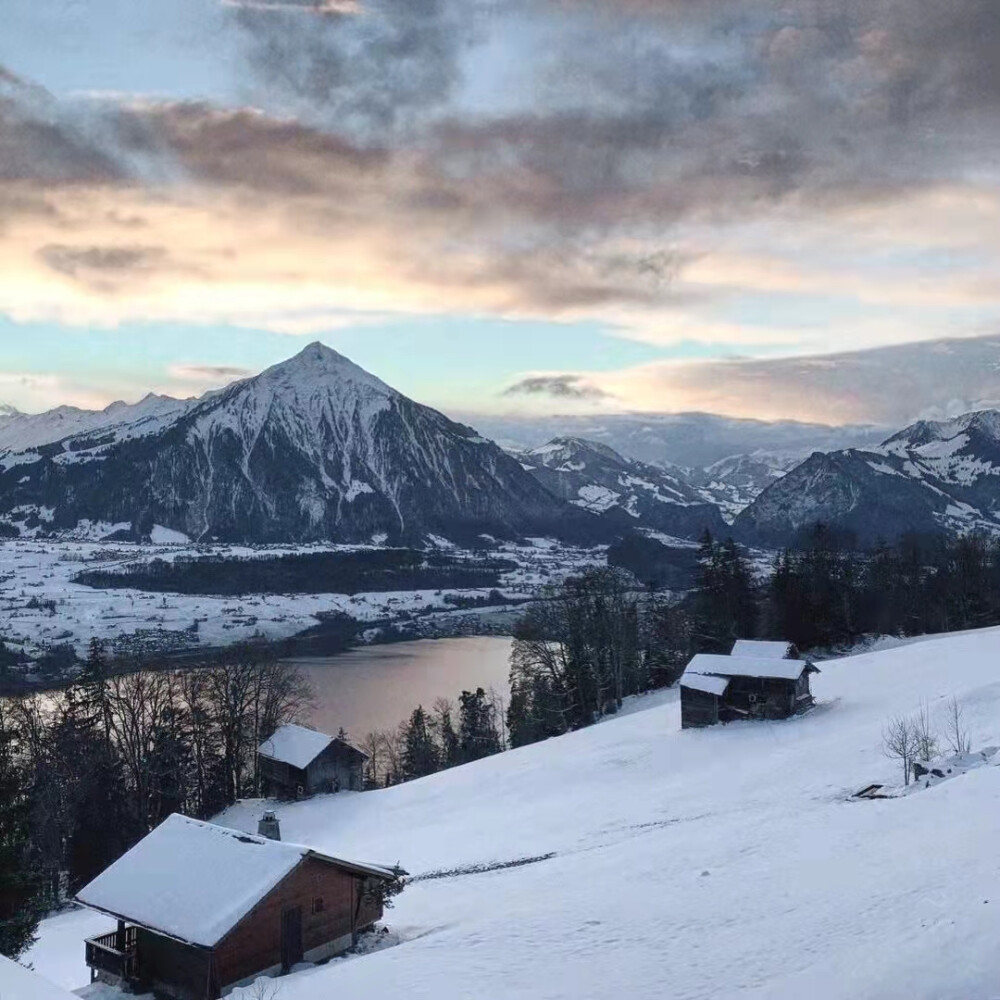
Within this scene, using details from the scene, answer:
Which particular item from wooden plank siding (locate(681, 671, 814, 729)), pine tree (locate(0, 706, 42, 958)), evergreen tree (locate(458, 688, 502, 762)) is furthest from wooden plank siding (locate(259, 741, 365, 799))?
pine tree (locate(0, 706, 42, 958))

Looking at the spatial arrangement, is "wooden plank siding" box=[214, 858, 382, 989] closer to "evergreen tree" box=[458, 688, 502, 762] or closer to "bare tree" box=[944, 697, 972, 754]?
"bare tree" box=[944, 697, 972, 754]

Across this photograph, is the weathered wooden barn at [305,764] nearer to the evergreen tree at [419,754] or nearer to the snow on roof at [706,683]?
the evergreen tree at [419,754]

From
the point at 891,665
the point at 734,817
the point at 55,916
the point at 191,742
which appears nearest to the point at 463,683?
the point at 191,742

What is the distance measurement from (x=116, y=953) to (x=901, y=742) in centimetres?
2507

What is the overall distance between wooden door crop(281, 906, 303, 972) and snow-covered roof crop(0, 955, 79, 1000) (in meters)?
16.4

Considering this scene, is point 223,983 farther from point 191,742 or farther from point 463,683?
point 463,683

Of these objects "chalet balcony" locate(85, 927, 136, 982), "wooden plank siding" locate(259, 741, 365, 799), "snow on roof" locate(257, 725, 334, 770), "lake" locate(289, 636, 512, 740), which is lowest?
"lake" locate(289, 636, 512, 740)

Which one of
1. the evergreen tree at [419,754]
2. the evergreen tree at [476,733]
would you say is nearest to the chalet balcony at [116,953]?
the evergreen tree at [419,754]

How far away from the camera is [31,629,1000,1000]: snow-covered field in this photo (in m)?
16.4

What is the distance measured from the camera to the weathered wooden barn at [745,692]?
48281 millimetres

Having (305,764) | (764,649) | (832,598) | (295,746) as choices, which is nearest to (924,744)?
(764,649)

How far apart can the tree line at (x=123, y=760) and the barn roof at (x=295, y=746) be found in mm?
3750

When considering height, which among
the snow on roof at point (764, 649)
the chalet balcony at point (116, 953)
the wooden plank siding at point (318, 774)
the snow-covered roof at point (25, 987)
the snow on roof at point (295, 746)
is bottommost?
the wooden plank siding at point (318, 774)

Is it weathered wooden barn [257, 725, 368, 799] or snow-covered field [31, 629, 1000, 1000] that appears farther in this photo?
weathered wooden barn [257, 725, 368, 799]
